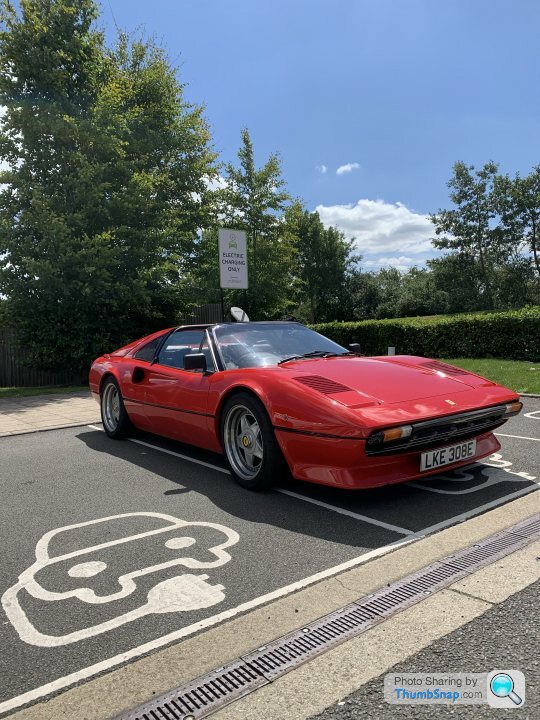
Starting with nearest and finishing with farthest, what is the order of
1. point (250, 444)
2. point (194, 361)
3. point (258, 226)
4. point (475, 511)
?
point (475, 511)
point (250, 444)
point (194, 361)
point (258, 226)

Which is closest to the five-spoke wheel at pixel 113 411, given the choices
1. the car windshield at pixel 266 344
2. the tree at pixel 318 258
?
the car windshield at pixel 266 344

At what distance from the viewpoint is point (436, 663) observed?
6.47ft

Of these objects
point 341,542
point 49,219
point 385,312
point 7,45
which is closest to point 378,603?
point 341,542

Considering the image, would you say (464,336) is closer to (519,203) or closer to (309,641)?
(309,641)

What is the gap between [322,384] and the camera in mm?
3811

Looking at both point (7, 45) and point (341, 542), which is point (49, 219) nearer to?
point (7, 45)

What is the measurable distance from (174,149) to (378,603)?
19.9 metres

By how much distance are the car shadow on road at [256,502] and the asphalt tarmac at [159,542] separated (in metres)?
0.01

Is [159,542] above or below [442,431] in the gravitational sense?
below

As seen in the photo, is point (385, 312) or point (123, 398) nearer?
point (123, 398)

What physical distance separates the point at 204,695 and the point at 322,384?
7.44 ft

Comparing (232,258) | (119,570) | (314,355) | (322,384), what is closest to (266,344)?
(314,355)

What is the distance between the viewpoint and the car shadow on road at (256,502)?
3.28 m

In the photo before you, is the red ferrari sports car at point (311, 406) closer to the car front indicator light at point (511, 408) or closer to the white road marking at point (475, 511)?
the car front indicator light at point (511, 408)
